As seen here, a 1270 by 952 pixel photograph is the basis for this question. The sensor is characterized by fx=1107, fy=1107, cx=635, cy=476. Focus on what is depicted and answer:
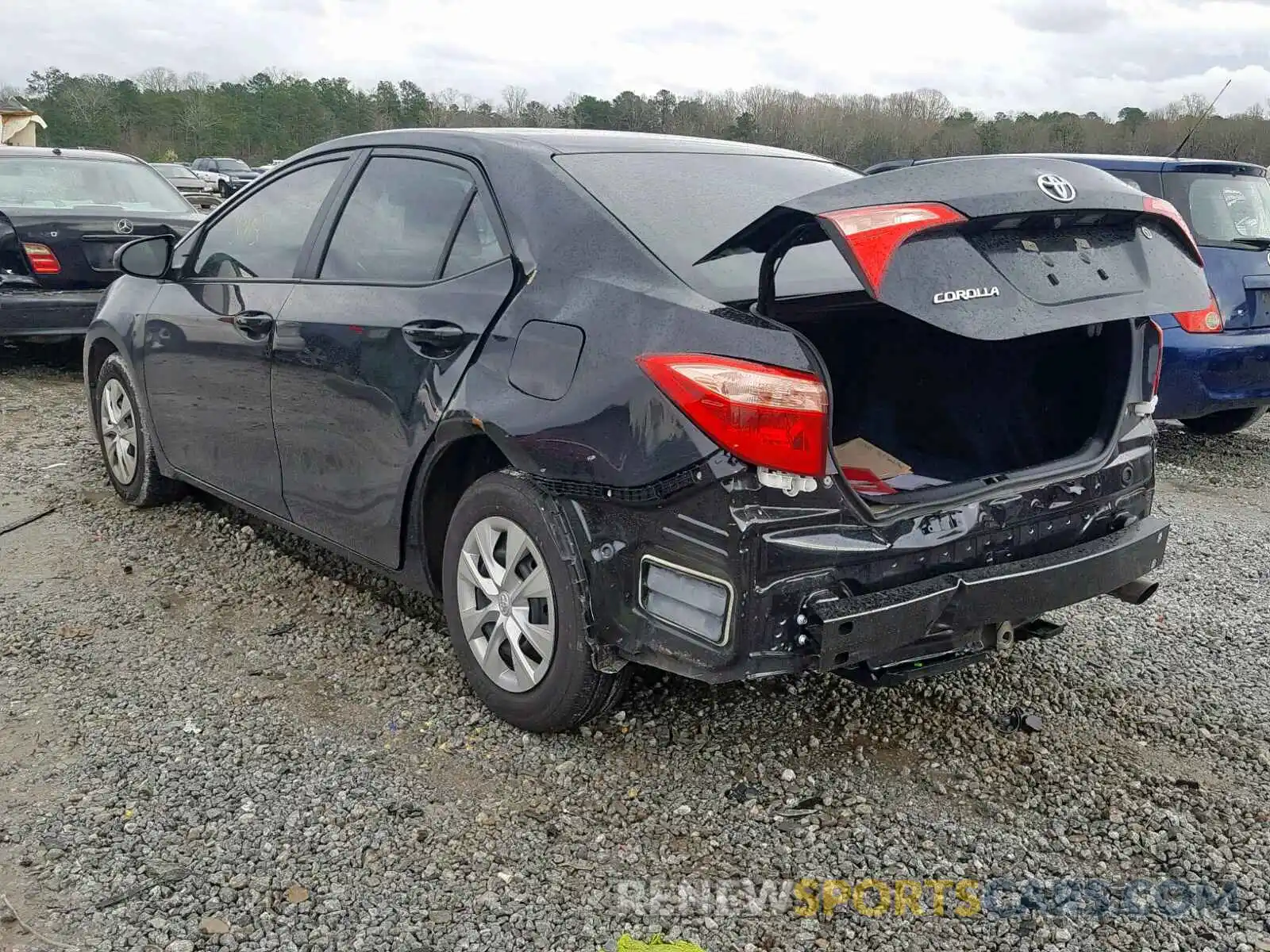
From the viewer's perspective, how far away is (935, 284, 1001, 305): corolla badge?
239 cm

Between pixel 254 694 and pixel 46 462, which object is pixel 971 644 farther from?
pixel 46 462

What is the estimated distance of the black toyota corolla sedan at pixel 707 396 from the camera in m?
2.49

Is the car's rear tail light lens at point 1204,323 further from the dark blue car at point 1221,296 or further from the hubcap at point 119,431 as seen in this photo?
the hubcap at point 119,431

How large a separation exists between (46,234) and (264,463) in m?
4.83

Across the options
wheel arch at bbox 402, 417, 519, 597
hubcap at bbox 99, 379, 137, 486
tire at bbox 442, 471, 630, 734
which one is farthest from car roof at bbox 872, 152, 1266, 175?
hubcap at bbox 99, 379, 137, 486

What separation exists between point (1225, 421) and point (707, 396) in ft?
19.1

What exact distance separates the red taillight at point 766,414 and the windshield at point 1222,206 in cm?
471

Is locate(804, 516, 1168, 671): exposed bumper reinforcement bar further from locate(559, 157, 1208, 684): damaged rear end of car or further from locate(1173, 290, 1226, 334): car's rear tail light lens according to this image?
locate(1173, 290, 1226, 334): car's rear tail light lens

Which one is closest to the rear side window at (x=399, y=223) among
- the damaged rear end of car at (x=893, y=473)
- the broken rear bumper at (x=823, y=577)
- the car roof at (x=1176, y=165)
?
the damaged rear end of car at (x=893, y=473)

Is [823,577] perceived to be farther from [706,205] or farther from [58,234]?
[58,234]

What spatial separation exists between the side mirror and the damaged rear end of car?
8.83 ft

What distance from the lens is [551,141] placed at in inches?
133

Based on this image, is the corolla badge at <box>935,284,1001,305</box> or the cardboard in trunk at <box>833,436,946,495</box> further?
the cardboard in trunk at <box>833,436,946,495</box>

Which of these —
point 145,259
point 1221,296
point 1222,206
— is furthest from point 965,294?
point 1222,206
